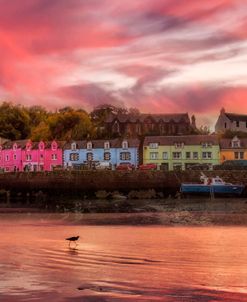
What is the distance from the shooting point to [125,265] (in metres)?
17.9

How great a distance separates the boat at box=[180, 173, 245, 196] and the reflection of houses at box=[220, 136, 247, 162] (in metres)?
25.2

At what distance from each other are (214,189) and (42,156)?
41844 mm

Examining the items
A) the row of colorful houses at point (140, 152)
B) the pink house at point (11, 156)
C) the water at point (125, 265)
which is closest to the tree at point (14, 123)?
the pink house at point (11, 156)

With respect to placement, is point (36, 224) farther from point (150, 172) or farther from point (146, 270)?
point (150, 172)

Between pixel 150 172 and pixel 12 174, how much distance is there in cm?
1877

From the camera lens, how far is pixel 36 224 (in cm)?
3469

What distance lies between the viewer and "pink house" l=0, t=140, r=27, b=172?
10356 centimetres

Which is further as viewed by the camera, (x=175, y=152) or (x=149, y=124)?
(x=149, y=124)

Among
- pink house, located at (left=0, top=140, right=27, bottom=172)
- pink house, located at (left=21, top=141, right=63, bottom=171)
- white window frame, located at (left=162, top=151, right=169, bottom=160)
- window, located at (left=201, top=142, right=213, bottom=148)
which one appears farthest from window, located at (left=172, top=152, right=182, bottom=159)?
pink house, located at (left=0, top=140, right=27, bottom=172)

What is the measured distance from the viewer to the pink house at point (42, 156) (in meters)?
101

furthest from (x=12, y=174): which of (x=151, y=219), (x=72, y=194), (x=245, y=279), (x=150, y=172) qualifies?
(x=245, y=279)

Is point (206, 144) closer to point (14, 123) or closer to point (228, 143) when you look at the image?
point (228, 143)

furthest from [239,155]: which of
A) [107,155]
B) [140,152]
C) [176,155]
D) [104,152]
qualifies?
[104,152]

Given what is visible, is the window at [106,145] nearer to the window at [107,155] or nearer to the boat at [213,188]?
the window at [107,155]
